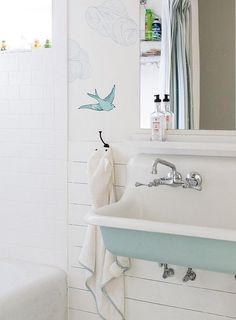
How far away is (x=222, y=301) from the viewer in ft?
6.73

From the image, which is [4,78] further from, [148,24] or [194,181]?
[194,181]

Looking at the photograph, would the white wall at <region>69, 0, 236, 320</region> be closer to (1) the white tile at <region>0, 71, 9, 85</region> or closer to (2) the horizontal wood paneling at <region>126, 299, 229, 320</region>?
(2) the horizontal wood paneling at <region>126, 299, 229, 320</region>

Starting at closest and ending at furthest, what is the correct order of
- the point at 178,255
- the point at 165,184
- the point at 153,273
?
the point at 178,255 → the point at 165,184 → the point at 153,273

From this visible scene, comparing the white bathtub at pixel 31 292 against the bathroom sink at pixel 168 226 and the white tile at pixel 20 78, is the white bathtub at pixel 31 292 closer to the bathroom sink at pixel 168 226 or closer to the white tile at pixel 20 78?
the bathroom sink at pixel 168 226

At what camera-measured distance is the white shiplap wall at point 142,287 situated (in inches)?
81.2

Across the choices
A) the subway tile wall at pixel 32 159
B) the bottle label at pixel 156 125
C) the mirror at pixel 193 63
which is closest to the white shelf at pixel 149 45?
the mirror at pixel 193 63

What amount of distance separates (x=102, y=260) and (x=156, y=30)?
1024 mm

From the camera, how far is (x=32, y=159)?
8.15ft

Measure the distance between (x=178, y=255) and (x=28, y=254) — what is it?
107 centimetres

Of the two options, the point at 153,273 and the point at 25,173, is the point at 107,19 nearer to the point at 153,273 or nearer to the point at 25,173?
the point at 25,173

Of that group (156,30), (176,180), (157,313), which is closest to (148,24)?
(156,30)

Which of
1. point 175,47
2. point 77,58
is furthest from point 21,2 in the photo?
point 175,47

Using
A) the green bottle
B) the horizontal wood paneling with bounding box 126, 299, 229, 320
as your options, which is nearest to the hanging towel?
the horizontal wood paneling with bounding box 126, 299, 229, 320

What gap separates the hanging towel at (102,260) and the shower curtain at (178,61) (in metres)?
0.37
